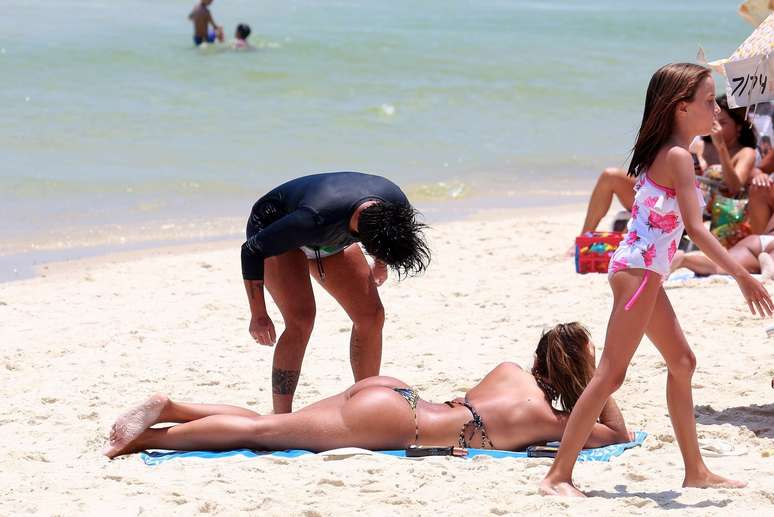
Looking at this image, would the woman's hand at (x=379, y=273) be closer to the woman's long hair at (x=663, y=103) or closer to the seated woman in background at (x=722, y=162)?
the woman's long hair at (x=663, y=103)

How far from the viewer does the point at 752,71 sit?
14.7 feet

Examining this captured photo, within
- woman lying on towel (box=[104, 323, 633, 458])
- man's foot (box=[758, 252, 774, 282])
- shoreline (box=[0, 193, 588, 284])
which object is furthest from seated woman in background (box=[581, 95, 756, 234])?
woman lying on towel (box=[104, 323, 633, 458])

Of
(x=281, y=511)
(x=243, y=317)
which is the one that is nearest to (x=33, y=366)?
(x=243, y=317)

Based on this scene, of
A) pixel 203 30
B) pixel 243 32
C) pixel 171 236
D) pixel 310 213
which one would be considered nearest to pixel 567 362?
pixel 310 213

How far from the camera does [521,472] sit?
12.9 feet

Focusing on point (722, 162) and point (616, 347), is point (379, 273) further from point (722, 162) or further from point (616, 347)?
point (722, 162)

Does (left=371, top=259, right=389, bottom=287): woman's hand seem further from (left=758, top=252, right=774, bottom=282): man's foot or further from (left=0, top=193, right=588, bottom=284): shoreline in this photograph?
(left=0, top=193, right=588, bottom=284): shoreline

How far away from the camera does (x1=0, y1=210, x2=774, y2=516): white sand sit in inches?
143

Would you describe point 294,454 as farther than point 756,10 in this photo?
No

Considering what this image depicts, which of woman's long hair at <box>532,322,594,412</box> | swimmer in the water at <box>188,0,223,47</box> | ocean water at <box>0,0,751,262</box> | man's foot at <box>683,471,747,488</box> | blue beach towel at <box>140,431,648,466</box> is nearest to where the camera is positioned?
man's foot at <box>683,471,747,488</box>

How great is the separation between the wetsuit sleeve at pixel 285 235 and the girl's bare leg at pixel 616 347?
1.21m

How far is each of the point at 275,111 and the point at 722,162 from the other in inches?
329

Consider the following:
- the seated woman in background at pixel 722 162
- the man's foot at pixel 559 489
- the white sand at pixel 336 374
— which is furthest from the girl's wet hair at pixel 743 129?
the man's foot at pixel 559 489

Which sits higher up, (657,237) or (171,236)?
(657,237)
